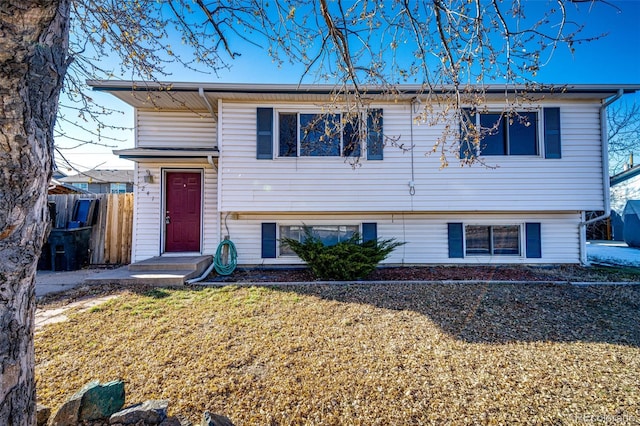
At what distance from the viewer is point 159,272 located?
18.2 feet

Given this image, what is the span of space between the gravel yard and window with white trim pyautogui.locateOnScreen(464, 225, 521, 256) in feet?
8.20

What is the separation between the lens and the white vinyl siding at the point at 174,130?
267 inches

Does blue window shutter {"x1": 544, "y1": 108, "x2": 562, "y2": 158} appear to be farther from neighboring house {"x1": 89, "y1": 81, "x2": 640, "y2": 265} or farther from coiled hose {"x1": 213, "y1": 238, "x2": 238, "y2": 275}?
coiled hose {"x1": 213, "y1": 238, "x2": 238, "y2": 275}

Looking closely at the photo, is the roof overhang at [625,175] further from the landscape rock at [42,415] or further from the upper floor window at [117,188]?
the upper floor window at [117,188]

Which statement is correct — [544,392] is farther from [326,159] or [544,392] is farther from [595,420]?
[326,159]

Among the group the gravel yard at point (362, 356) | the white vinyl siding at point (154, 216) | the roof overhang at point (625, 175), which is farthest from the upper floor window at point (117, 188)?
the roof overhang at point (625, 175)

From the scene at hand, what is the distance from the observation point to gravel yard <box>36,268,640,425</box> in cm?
194

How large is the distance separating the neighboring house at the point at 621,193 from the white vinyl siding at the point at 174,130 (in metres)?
16.7

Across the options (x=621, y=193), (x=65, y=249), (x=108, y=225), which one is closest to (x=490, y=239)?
(x=108, y=225)

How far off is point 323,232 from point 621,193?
590 inches

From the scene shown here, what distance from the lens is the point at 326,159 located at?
6383 millimetres

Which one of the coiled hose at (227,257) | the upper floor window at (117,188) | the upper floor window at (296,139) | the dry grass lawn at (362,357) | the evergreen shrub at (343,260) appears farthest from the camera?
the upper floor window at (117,188)

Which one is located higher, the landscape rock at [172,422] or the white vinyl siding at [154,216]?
the white vinyl siding at [154,216]

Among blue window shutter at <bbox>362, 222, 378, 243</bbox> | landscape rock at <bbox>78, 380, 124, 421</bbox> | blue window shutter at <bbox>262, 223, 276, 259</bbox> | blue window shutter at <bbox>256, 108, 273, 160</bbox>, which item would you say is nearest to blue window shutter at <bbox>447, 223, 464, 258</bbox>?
blue window shutter at <bbox>362, 222, 378, 243</bbox>
